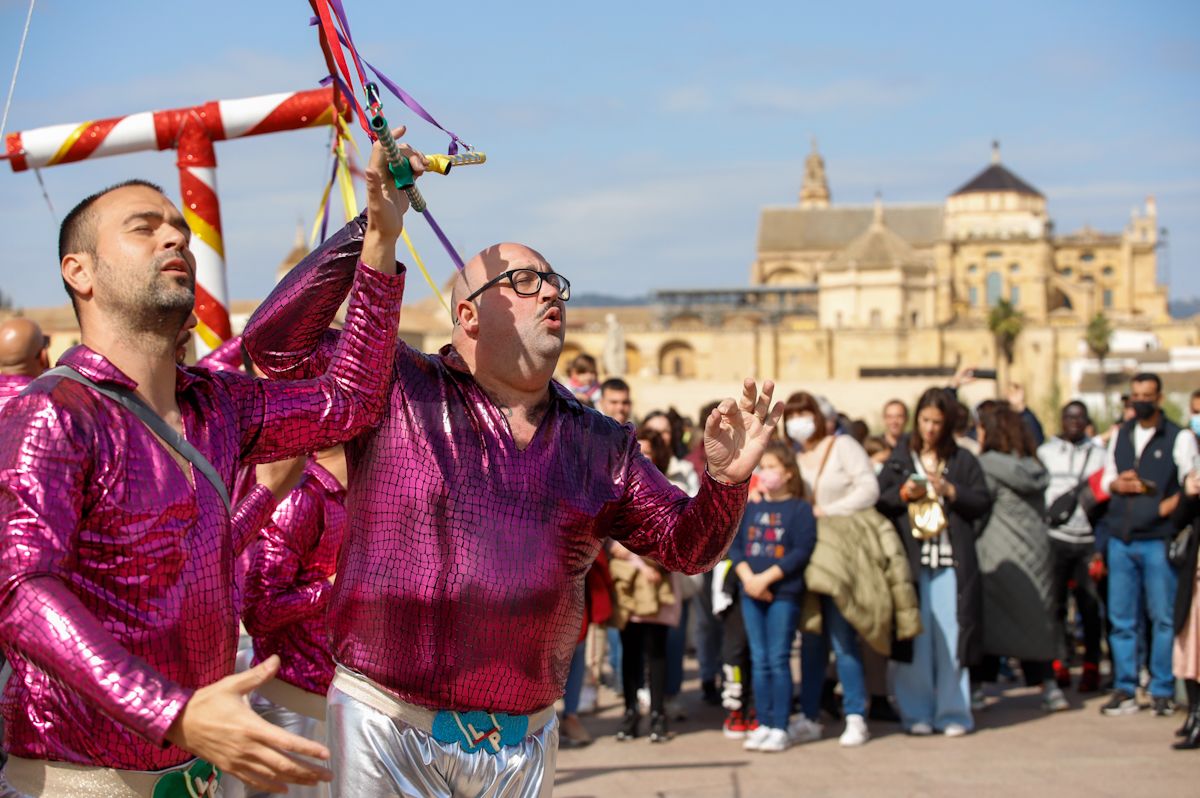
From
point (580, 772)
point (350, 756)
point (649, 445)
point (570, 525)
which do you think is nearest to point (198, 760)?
point (350, 756)

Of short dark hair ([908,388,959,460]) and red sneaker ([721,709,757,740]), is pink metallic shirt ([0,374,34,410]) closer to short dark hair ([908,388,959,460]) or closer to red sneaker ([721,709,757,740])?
red sneaker ([721,709,757,740])

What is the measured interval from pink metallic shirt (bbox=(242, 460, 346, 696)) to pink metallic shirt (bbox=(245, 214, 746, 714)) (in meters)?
1.09

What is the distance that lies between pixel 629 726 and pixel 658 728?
204 millimetres

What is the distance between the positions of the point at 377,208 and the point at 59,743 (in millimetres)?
1272

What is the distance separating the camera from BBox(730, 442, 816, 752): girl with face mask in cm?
857

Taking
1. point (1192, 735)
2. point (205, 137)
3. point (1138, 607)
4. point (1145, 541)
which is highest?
point (205, 137)

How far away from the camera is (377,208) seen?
127 inches

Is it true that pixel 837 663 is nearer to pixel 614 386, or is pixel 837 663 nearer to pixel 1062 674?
pixel 614 386

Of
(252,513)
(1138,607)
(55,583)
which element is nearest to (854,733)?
(1138,607)

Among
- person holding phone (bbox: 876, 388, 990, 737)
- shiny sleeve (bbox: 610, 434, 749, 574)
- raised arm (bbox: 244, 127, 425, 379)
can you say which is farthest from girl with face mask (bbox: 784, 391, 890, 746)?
raised arm (bbox: 244, 127, 425, 379)

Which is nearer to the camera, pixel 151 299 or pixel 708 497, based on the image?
pixel 151 299

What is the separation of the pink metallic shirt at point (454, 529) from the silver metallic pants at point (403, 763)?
0.30 feet

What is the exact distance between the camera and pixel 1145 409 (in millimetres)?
9602

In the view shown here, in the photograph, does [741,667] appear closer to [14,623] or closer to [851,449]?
[851,449]
